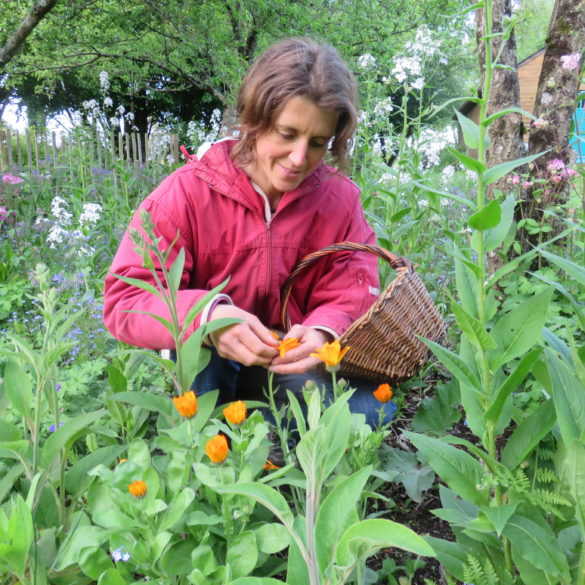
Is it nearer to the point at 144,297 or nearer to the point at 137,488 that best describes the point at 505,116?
the point at 144,297

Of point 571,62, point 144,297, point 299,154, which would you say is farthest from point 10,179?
point 571,62

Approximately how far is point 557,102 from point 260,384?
180 cm

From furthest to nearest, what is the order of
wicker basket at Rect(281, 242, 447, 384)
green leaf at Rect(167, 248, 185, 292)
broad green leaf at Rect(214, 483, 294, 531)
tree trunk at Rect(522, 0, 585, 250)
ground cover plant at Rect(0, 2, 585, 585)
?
tree trunk at Rect(522, 0, 585, 250)
wicker basket at Rect(281, 242, 447, 384)
green leaf at Rect(167, 248, 185, 292)
ground cover plant at Rect(0, 2, 585, 585)
broad green leaf at Rect(214, 483, 294, 531)

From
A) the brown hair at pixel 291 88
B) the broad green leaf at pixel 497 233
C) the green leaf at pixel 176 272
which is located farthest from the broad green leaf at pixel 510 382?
the brown hair at pixel 291 88

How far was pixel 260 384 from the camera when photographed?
7.64ft

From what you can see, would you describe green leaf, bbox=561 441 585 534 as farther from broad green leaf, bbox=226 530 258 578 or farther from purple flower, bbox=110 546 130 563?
purple flower, bbox=110 546 130 563

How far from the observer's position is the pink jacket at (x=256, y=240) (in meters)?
1.97

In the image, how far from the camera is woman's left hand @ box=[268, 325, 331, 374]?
5.54 feet

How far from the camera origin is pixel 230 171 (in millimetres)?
2051

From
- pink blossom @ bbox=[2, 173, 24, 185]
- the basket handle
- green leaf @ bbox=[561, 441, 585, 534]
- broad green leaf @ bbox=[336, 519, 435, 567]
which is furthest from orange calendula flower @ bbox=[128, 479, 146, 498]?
pink blossom @ bbox=[2, 173, 24, 185]

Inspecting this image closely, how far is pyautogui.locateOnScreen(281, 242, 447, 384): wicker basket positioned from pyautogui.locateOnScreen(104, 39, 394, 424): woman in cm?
8

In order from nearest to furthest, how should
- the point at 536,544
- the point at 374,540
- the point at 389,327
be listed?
the point at 374,540 < the point at 536,544 < the point at 389,327

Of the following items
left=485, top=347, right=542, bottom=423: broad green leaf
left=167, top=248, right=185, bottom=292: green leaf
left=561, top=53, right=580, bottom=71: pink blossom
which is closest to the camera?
left=485, top=347, right=542, bottom=423: broad green leaf

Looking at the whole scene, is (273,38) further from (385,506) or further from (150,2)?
(385,506)
